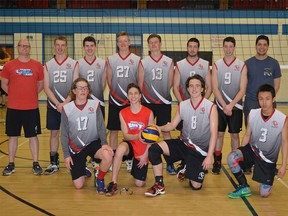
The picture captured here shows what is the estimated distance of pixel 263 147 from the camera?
16.4ft

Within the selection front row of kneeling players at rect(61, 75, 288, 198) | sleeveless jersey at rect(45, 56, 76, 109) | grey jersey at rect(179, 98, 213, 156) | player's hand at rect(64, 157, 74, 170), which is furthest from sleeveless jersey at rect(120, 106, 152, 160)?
sleeveless jersey at rect(45, 56, 76, 109)

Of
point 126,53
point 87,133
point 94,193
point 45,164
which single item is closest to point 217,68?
point 126,53

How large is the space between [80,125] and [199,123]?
4.38 feet

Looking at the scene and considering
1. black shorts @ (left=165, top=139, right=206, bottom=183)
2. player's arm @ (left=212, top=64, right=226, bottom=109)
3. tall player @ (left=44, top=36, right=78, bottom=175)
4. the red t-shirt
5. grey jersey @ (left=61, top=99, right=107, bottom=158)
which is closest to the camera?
black shorts @ (left=165, top=139, right=206, bottom=183)

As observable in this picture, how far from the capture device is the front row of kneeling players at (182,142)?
195 inches

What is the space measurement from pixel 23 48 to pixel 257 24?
34.6 ft

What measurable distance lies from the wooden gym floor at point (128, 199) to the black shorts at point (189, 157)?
0.58 feet

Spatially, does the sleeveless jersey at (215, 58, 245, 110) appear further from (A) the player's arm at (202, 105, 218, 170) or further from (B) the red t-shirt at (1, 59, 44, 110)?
(B) the red t-shirt at (1, 59, 44, 110)

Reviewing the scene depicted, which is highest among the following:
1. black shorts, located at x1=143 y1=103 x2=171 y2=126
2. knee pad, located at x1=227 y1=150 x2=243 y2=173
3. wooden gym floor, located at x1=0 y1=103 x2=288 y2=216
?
black shorts, located at x1=143 y1=103 x2=171 y2=126

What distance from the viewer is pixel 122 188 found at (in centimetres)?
521

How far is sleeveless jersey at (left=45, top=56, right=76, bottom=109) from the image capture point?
5.95m

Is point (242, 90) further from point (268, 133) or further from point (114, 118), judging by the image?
point (114, 118)

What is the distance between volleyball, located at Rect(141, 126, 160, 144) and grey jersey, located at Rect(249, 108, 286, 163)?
1.03 m

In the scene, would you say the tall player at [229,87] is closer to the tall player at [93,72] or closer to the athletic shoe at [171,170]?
the athletic shoe at [171,170]
